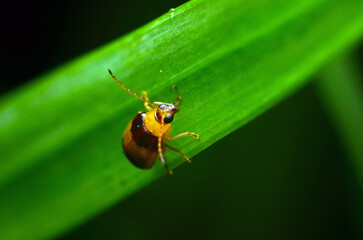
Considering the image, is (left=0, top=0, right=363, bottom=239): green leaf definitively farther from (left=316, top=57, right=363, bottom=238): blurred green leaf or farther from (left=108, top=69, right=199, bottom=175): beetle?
(left=316, top=57, right=363, bottom=238): blurred green leaf

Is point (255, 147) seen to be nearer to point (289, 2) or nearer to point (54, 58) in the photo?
point (289, 2)

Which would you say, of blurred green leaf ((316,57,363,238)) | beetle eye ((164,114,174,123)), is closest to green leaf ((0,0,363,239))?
beetle eye ((164,114,174,123))

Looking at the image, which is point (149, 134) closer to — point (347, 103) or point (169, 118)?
point (169, 118)

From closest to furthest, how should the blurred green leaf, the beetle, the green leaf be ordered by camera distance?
the green leaf < the beetle < the blurred green leaf

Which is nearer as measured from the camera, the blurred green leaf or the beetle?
the beetle

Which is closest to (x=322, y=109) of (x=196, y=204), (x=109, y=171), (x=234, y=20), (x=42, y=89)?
(x=196, y=204)

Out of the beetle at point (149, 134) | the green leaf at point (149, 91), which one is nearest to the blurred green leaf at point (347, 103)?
the green leaf at point (149, 91)
